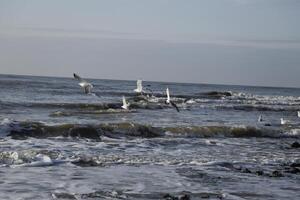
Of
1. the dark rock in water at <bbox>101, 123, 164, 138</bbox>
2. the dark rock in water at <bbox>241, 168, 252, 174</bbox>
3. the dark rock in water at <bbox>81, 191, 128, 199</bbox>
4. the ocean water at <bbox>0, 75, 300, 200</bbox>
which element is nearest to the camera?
the dark rock in water at <bbox>81, 191, 128, 199</bbox>

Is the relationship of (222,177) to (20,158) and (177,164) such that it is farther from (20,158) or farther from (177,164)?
(20,158)

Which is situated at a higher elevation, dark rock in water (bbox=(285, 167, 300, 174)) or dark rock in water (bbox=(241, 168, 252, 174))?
dark rock in water (bbox=(241, 168, 252, 174))

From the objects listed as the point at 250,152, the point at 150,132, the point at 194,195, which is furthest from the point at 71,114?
the point at 194,195

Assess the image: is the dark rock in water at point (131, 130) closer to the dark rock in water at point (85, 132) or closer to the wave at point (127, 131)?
the wave at point (127, 131)

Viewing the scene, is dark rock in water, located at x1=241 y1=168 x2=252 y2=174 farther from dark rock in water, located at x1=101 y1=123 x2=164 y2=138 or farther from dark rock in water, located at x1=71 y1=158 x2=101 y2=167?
dark rock in water, located at x1=101 y1=123 x2=164 y2=138

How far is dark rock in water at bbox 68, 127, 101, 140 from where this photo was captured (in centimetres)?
1812

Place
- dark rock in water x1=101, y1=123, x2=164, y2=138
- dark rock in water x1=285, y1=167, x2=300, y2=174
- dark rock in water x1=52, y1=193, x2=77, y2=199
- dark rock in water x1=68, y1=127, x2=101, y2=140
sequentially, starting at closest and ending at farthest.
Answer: dark rock in water x1=52, y1=193, x2=77, y2=199 < dark rock in water x1=285, y1=167, x2=300, y2=174 < dark rock in water x1=68, y1=127, x2=101, y2=140 < dark rock in water x1=101, y1=123, x2=164, y2=138

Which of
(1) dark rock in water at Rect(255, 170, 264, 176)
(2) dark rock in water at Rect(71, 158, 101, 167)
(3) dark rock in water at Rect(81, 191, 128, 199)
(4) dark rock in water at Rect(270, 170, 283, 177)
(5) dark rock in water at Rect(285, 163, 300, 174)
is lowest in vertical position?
(5) dark rock in water at Rect(285, 163, 300, 174)

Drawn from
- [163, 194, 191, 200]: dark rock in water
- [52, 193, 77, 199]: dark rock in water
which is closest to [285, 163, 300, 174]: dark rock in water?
[163, 194, 191, 200]: dark rock in water

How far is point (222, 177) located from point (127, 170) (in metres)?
1.98

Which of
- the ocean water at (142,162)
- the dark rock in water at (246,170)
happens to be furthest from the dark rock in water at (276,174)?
the dark rock in water at (246,170)

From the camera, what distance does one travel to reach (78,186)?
9539mm

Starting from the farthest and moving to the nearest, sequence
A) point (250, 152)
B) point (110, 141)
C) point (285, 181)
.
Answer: point (110, 141) < point (250, 152) < point (285, 181)

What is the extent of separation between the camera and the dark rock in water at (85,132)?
1812cm
